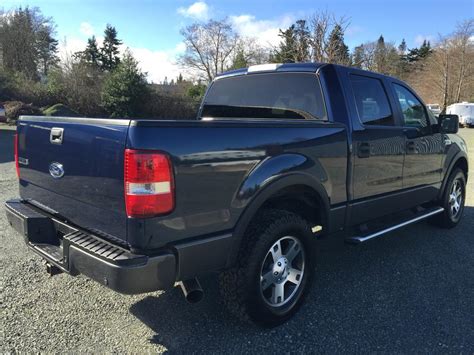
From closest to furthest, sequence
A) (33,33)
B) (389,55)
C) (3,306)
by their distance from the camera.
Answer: (3,306), (33,33), (389,55)

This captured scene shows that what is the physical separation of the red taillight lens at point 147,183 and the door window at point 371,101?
2.18 metres

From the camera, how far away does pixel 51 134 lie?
2727mm

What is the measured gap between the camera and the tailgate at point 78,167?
2266 mm

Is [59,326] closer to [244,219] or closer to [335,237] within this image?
[244,219]

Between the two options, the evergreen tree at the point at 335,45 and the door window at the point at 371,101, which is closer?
the door window at the point at 371,101

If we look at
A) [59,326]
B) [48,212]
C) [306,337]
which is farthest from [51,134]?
[306,337]

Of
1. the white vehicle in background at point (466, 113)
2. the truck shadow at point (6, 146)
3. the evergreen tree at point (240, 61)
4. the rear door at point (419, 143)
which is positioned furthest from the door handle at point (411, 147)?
the evergreen tree at point (240, 61)

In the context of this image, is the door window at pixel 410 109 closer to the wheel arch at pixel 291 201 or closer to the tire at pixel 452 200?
the tire at pixel 452 200

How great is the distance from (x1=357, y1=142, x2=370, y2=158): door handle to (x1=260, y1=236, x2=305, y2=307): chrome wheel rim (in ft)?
3.41

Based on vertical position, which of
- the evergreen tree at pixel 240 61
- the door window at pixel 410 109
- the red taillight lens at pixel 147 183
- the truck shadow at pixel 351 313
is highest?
the evergreen tree at pixel 240 61

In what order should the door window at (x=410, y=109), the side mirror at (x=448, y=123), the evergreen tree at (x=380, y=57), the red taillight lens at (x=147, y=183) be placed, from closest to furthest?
the red taillight lens at (x=147, y=183) → the door window at (x=410, y=109) → the side mirror at (x=448, y=123) → the evergreen tree at (x=380, y=57)

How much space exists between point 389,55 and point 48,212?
51.7 metres

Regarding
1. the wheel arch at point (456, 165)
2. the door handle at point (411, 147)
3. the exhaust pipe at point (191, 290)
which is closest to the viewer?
the exhaust pipe at point (191, 290)

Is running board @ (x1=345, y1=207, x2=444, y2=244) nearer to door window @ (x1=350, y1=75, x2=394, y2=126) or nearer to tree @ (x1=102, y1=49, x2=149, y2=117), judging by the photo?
door window @ (x1=350, y1=75, x2=394, y2=126)
